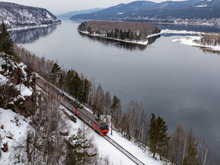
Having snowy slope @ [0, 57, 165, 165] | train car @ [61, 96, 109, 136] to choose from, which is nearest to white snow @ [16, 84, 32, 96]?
snowy slope @ [0, 57, 165, 165]

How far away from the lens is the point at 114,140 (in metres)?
31.3

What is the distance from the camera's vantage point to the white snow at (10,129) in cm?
1797

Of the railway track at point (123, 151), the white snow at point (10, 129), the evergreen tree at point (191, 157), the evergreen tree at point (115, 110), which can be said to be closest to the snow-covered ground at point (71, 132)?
the white snow at point (10, 129)

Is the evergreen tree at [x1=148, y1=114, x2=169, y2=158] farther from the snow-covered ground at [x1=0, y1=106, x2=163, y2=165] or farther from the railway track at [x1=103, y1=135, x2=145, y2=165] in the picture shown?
the railway track at [x1=103, y1=135, x2=145, y2=165]

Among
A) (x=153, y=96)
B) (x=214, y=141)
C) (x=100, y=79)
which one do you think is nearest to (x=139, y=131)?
(x=214, y=141)

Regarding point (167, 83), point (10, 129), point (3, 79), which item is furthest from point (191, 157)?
point (167, 83)

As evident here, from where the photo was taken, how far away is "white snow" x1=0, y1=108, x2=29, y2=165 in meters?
18.0

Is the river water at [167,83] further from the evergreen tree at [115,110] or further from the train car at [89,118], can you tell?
the train car at [89,118]

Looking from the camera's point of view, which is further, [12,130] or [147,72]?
[147,72]

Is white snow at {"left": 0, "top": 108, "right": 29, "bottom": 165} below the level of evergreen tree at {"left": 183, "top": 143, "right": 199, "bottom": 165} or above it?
above

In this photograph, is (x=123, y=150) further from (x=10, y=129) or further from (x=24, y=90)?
(x=24, y=90)

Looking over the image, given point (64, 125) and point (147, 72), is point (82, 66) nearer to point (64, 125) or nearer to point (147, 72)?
point (147, 72)

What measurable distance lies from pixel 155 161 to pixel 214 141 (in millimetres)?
15965

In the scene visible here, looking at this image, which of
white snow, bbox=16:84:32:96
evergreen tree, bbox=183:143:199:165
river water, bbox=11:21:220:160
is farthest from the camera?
river water, bbox=11:21:220:160
